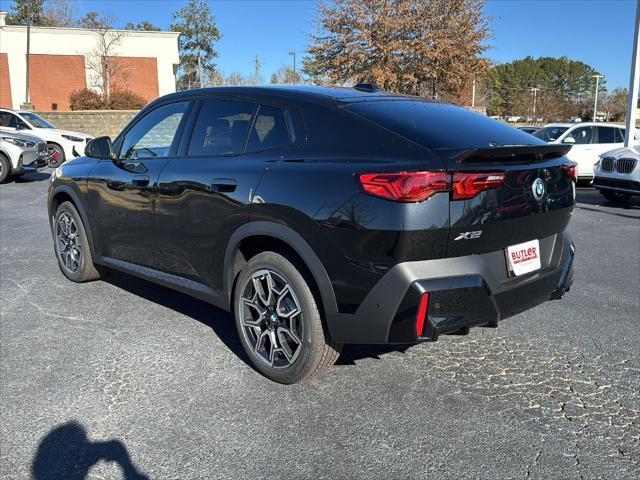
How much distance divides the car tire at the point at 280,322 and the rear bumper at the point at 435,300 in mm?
166

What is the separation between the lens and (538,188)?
10.6ft

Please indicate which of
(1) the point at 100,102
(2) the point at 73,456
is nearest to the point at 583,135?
(2) the point at 73,456

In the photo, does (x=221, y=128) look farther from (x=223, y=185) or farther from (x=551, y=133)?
(x=551, y=133)

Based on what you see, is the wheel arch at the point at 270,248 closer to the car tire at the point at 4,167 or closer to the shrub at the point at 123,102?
the car tire at the point at 4,167

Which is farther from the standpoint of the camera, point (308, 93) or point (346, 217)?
point (308, 93)

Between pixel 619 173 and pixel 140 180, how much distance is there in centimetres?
Result: 978

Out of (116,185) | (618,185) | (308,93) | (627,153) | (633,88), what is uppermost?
(633,88)

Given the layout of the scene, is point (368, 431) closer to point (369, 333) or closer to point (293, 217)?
point (369, 333)

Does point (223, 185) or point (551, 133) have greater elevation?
point (551, 133)

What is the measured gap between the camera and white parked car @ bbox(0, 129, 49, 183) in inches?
555

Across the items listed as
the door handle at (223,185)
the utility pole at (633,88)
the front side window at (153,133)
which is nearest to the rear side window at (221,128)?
the door handle at (223,185)

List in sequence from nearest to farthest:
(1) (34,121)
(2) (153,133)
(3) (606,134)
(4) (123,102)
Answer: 1. (2) (153,133)
2. (3) (606,134)
3. (1) (34,121)
4. (4) (123,102)

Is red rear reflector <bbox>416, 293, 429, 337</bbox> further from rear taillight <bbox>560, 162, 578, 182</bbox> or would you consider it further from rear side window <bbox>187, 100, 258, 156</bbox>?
rear side window <bbox>187, 100, 258, 156</bbox>

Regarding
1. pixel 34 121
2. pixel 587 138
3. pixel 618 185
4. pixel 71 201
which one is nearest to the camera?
pixel 71 201
